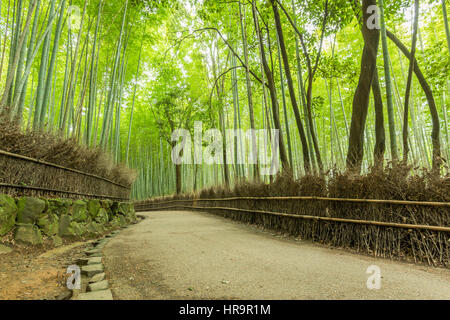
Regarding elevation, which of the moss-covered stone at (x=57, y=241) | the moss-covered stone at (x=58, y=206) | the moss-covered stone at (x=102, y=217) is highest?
the moss-covered stone at (x=58, y=206)

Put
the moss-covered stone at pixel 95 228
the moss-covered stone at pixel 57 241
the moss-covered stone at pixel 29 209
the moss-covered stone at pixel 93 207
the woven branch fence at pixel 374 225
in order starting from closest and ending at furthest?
1. the woven branch fence at pixel 374 225
2. the moss-covered stone at pixel 29 209
3. the moss-covered stone at pixel 57 241
4. the moss-covered stone at pixel 95 228
5. the moss-covered stone at pixel 93 207

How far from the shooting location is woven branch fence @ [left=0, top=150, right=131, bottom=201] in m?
2.56

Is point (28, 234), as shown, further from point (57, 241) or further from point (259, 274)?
point (259, 274)

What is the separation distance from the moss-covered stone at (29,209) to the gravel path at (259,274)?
804 millimetres

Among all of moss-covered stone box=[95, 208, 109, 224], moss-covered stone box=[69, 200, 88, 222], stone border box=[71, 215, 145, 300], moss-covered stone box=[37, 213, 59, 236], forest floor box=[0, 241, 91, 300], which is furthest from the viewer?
moss-covered stone box=[95, 208, 109, 224]

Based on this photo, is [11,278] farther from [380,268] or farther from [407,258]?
[407,258]

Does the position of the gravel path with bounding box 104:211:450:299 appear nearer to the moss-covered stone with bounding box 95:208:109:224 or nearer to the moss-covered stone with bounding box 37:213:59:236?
the moss-covered stone with bounding box 37:213:59:236

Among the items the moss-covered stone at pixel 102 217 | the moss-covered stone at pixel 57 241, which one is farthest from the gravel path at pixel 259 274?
the moss-covered stone at pixel 102 217

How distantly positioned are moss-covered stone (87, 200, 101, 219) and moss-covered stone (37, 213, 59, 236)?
97cm

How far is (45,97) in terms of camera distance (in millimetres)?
3666

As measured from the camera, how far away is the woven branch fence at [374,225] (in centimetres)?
224

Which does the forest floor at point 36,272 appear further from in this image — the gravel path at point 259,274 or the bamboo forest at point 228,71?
the bamboo forest at point 228,71
